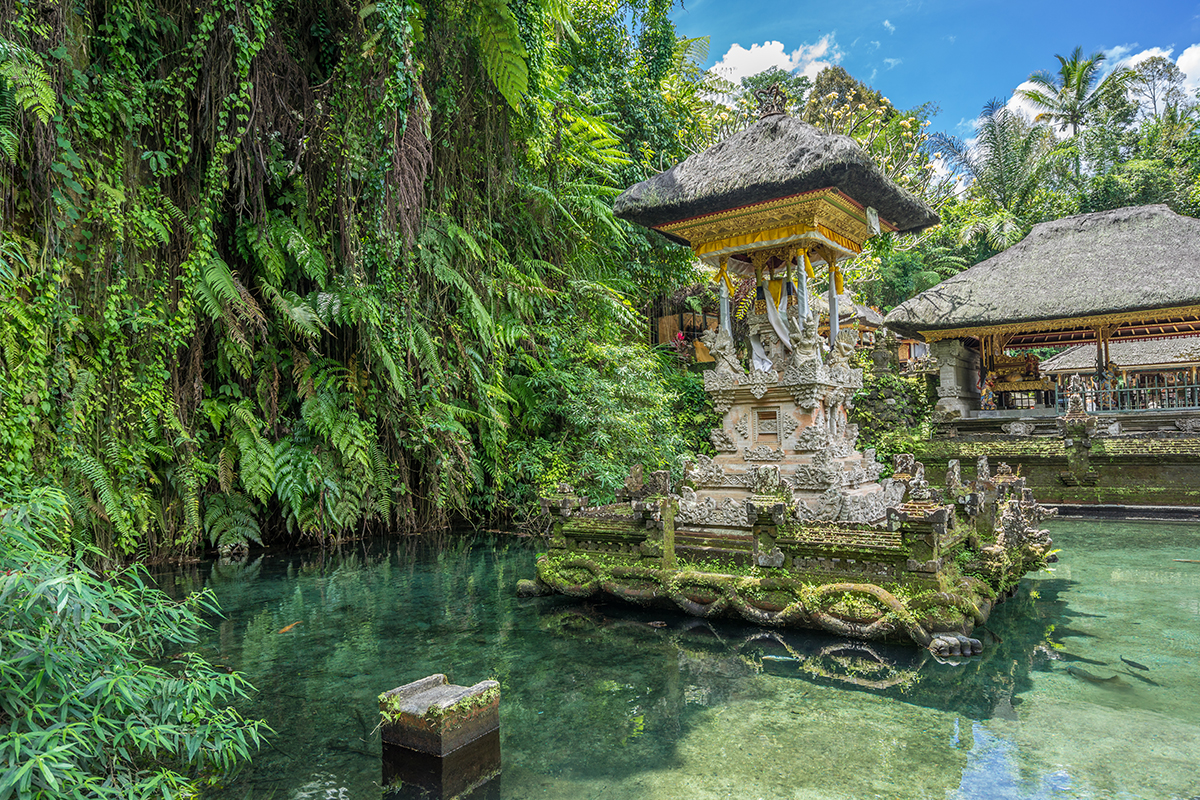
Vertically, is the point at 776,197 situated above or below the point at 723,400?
above

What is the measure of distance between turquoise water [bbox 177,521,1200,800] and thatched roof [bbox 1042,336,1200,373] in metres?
16.8

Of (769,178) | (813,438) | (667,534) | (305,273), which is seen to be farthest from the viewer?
(305,273)

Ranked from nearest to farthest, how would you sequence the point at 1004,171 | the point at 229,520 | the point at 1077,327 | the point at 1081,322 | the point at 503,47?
the point at 503,47, the point at 229,520, the point at 1081,322, the point at 1077,327, the point at 1004,171

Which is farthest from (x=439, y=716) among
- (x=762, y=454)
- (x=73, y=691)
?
(x=762, y=454)

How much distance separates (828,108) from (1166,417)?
39.4ft

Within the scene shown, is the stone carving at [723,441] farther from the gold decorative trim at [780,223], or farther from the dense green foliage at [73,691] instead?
the dense green foliage at [73,691]

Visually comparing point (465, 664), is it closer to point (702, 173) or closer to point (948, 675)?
point (948, 675)

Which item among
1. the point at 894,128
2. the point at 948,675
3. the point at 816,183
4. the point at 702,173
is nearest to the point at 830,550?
the point at 948,675

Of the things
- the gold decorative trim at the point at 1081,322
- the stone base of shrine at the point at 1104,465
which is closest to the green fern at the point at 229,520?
the stone base of shrine at the point at 1104,465

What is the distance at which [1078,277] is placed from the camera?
1273 cm

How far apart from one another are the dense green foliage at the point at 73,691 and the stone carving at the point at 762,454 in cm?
518

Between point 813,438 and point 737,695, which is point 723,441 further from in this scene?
point 737,695

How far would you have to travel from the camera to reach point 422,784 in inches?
115

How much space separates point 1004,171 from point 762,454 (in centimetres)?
2301
